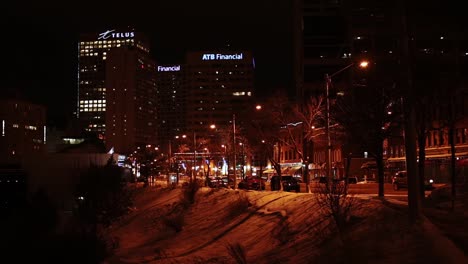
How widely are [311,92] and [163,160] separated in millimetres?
29832

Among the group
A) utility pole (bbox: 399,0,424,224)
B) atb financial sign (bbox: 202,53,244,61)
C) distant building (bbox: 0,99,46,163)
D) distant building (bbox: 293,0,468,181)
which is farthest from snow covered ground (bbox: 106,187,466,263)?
atb financial sign (bbox: 202,53,244,61)

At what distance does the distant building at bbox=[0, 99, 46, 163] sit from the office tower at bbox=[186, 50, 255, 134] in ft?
149

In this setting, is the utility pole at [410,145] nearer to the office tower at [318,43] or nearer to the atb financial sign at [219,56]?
the office tower at [318,43]

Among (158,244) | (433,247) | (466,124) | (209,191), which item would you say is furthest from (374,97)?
(466,124)

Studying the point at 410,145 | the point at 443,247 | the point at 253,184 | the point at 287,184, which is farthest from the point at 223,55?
the point at 443,247

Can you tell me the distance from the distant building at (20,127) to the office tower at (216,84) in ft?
149

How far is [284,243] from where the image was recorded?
1975 centimetres

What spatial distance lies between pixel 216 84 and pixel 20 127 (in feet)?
205

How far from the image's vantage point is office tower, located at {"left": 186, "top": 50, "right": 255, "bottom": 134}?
566 feet

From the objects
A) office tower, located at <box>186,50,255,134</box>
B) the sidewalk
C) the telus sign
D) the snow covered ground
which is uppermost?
the telus sign

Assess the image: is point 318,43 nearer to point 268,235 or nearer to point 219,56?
point 219,56

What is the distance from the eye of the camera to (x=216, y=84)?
177m

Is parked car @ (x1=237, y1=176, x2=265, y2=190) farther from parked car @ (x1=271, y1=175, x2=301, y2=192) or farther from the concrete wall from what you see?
the concrete wall

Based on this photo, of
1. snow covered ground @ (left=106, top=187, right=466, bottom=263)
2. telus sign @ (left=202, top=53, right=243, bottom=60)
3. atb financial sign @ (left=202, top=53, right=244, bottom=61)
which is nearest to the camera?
snow covered ground @ (left=106, top=187, right=466, bottom=263)
